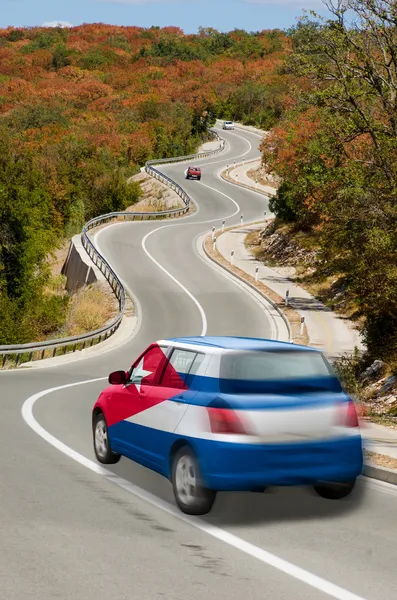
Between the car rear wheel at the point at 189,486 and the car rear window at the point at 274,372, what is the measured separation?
0.76 meters

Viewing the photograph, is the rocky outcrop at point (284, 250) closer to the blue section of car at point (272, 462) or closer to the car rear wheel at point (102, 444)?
the car rear wheel at point (102, 444)

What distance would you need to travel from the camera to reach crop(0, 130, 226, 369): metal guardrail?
25.9m

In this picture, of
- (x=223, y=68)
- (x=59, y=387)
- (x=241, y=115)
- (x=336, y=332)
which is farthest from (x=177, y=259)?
(x=223, y=68)

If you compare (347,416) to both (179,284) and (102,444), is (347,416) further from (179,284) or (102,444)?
(179,284)

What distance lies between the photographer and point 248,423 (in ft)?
24.2

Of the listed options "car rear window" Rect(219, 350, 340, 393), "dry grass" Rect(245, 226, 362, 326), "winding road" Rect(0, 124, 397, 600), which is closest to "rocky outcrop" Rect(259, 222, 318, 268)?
"dry grass" Rect(245, 226, 362, 326)

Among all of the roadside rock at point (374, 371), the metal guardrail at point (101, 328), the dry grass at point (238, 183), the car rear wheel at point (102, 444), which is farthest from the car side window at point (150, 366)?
the dry grass at point (238, 183)

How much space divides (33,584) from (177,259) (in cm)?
4532

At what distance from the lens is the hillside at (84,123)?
5044 cm

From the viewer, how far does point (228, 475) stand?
24.1ft

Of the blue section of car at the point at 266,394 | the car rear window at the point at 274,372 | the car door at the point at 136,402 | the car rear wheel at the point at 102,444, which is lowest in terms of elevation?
the car rear wheel at the point at 102,444

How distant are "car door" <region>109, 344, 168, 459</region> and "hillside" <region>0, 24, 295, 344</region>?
2587cm

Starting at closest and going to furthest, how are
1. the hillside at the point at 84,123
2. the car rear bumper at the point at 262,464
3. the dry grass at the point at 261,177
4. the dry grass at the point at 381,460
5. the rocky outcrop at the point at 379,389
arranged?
the car rear bumper at the point at 262,464 < the dry grass at the point at 381,460 < the rocky outcrop at the point at 379,389 < the hillside at the point at 84,123 < the dry grass at the point at 261,177

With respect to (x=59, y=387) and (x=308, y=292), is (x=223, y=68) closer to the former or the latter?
(x=308, y=292)
